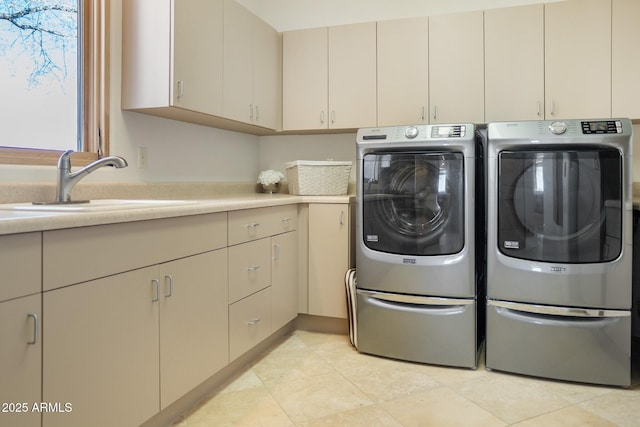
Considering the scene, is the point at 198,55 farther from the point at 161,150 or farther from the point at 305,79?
the point at 305,79

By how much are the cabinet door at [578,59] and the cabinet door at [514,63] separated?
56 millimetres

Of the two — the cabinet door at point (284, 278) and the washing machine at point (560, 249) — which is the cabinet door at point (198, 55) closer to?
the cabinet door at point (284, 278)

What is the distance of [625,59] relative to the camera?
2.64 meters

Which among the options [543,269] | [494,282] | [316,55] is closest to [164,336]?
[494,282]

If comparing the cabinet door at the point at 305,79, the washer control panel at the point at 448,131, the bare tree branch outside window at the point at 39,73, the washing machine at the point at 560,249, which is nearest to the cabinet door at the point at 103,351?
the bare tree branch outside window at the point at 39,73

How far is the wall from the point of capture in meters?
2.17

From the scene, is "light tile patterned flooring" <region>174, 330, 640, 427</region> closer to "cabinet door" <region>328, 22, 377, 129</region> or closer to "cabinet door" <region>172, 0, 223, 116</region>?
"cabinet door" <region>172, 0, 223, 116</region>

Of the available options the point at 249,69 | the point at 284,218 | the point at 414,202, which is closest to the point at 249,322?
the point at 284,218

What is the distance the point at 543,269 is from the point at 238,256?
1.49m

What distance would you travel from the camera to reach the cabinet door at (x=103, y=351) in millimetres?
1239

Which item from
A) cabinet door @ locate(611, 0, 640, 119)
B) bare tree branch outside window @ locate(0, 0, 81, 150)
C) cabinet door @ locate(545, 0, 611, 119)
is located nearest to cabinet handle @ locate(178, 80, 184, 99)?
bare tree branch outside window @ locate(0, 0, 81, 150)

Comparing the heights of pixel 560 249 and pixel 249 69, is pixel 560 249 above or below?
below

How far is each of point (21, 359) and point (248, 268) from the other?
3.94 feet

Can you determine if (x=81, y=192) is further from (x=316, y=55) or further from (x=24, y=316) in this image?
(x=316, y=55)
